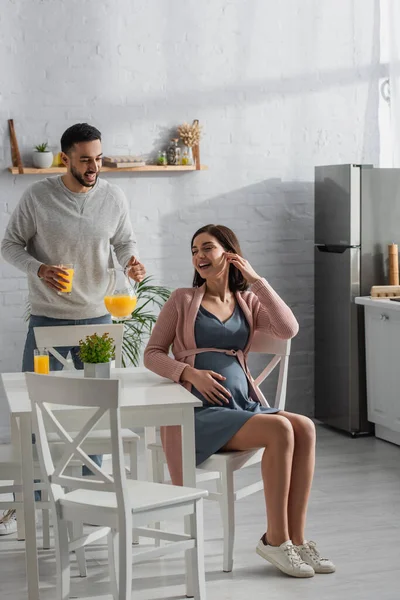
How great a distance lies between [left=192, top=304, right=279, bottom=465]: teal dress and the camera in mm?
3250

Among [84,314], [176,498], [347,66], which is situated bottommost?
[176,498]

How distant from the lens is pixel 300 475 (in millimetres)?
3250

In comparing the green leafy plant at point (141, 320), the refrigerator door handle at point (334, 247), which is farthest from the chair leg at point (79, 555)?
the refrigerator door handle at point (334, 247)

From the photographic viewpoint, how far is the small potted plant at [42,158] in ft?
16.4

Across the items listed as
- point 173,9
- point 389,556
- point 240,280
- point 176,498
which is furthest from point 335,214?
point 176,498

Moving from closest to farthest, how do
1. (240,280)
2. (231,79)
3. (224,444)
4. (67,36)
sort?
(224,444)
(240,280)
(67,36)
(231,79)

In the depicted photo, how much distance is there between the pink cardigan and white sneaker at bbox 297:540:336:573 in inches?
18.9

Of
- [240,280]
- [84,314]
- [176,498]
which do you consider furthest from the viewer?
[84,314]

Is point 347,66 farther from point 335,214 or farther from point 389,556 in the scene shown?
point 389,556

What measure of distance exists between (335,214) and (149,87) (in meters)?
1.21

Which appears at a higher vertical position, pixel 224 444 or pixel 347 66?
pixel 347 66

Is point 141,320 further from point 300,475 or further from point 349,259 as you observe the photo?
point 300,475

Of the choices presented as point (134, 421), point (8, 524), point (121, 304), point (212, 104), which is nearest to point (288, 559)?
point (134, 421)

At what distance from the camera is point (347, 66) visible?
18.5 ft
